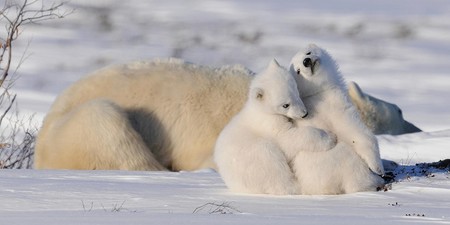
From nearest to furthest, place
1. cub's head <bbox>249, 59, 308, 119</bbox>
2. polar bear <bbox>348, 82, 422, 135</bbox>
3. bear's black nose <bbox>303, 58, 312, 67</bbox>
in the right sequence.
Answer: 1. cub's head <bbox>249, 59, 308, 119</bbox>
2. bear's black nose <bbox>303, 58, 312, 67</bbox>
3. polar bear <bbox>348, 82, 422, 135</bbox>

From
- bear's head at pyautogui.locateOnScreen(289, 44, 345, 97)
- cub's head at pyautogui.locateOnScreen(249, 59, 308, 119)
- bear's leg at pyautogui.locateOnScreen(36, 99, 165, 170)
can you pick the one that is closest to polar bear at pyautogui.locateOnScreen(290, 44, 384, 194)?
bear's head at pyautogui.locateOnScreen(289, 44, 345, 97)

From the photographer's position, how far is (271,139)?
5.21 m

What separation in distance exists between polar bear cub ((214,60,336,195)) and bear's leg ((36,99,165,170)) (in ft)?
8.76

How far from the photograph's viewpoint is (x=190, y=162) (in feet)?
27.6

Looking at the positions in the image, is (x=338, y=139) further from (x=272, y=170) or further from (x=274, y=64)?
(x=274, y=64)

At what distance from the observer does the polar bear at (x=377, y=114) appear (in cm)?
1021

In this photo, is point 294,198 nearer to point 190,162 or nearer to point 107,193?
point 107,193

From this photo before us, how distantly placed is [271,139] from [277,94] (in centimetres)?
24

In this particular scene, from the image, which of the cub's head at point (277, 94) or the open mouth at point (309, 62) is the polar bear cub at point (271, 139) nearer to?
the cub's head at point (277, 94)

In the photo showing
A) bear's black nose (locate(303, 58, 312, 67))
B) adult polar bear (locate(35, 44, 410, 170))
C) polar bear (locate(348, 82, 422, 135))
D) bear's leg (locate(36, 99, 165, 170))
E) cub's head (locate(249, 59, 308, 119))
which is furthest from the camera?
polar bear (locate(348, 82, 422, 135))

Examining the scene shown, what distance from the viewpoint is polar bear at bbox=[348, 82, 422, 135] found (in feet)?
33.5

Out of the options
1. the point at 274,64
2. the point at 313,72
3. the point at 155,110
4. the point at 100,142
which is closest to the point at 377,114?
the point at 155,110

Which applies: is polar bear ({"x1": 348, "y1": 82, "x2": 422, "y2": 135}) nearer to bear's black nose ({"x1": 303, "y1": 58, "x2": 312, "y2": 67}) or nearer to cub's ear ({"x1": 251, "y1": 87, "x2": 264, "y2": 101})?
bear's black nose ({"x1": 303, "y1": 58, "x2": 312, "y2": 67})

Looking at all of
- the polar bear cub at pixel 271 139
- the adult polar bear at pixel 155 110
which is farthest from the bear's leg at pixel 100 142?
the polar bear cub at pixel 271 139
